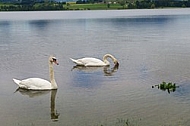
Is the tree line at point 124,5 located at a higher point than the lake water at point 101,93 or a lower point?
lower

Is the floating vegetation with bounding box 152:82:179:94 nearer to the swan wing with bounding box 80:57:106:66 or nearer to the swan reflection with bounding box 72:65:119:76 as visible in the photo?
the swan reflection with bounding box 72:65:119:76

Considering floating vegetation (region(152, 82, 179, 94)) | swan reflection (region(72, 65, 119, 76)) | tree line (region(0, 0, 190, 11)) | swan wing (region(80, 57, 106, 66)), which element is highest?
floating vegetation (region(152, 82, 179, 94))

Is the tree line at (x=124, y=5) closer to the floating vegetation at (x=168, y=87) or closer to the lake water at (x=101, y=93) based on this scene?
the lake water at (x=101, y=93)

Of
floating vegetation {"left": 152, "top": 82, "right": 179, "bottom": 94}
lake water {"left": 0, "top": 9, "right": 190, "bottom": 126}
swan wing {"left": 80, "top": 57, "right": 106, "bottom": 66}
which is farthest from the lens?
swan wing {"left": 80, "top": 57, "right": 106, "bottom": 66}

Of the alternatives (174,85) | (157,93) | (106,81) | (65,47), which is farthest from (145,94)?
(65,47)

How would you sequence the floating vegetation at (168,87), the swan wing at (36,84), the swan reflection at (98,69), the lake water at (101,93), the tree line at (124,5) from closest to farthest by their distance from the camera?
the lake water at (101,93)
the floating vegetation at (168,87)
the swan wing at (36,84)
the swan reflection at (98,69)
the tree line at (124,5)

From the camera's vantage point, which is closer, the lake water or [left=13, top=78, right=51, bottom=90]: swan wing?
the lake water

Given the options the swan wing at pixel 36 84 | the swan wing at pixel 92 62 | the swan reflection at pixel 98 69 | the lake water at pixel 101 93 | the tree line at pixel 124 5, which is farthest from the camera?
the tree line at pixel 124 5

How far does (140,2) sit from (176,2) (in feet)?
45.8

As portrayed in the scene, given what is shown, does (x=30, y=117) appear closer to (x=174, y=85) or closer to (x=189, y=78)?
(x=174, y=85)

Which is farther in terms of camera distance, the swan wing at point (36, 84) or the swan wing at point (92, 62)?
the swan wing at point (92, 62)

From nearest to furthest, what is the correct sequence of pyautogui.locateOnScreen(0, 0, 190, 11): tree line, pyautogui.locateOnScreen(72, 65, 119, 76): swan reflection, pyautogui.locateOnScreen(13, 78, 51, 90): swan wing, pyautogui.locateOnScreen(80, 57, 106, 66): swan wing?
pyautogui.locateOnScreen(13, 78, 51, 90): swan wing
pyautogui.locateOnScreen(72, 65, 119, 76): swan reflection
pyautogui.locateOnScreen(80, 57, 106, 66): swan wing
pyautogui.locateOnScreen(0, 0, 190, 11): tree line

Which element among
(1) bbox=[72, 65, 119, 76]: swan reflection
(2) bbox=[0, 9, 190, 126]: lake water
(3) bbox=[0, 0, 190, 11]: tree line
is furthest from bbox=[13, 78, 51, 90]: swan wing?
(3) bbox=[0, 0, 190, 11]: tree line

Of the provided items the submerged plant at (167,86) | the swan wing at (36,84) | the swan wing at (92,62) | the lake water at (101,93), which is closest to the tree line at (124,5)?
the lake water at (101,93)
